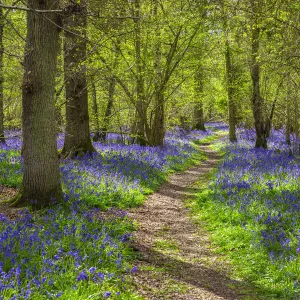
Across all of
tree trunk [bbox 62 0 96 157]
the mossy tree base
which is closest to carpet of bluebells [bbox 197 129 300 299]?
the mossy tree base

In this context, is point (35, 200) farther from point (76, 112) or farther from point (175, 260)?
point (76, 112)

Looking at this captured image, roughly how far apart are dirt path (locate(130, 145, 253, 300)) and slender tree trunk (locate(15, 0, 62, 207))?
2145mm

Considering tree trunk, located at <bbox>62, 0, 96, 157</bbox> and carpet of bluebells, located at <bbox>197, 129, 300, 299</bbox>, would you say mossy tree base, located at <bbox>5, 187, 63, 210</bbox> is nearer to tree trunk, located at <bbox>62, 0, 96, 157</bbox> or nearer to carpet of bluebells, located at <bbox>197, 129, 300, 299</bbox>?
carpet of bluebells, located at <bbox>197, 129, 300, 299</bbox>

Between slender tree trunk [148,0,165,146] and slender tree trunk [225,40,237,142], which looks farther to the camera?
slender tree trunk [225,40,237,142]

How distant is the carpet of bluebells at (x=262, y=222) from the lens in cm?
511

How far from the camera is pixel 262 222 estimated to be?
6961 millimetres

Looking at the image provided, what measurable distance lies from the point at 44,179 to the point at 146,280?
10.9 ft

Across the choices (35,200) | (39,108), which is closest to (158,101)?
(39,108)

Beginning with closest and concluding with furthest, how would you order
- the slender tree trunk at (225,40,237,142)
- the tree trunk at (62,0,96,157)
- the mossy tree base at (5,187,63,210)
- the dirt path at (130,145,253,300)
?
the dirt path at (130,145,253,300), the mossy tree base at (5,187,63,210), the tree trunk at (62,0,96,157), the slender tree trunk at (225,40,237,142)

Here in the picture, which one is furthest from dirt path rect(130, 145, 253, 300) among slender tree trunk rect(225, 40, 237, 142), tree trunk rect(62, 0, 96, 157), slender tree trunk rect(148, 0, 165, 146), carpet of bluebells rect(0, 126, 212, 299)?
slender tree trunk rect(225, 40, 237, 142)

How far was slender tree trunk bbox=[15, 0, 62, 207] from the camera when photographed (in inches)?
283

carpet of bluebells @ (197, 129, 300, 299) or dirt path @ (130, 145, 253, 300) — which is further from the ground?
carpet of bluebells @ (197, 129, 300, 299)

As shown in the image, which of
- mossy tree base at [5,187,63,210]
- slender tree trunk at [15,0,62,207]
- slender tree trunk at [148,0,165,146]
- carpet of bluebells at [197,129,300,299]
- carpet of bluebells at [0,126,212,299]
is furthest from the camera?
slender tree trunk at [148,0,165,146]

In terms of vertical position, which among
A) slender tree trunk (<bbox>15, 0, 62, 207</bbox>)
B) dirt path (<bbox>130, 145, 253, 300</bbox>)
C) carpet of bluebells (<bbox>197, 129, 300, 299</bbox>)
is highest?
slender tree trunk (<bbox>15, 0, 62, 207</bbox>)
